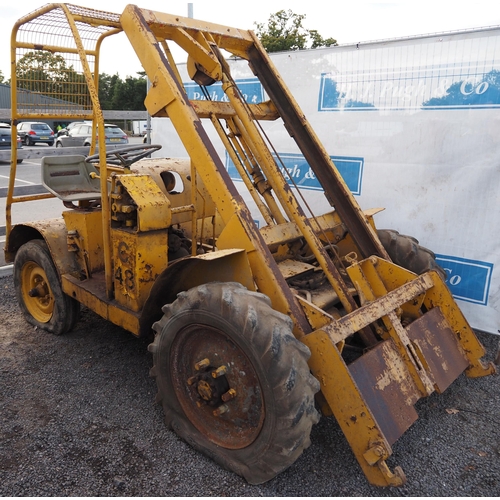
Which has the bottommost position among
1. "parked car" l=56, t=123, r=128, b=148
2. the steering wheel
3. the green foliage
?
"parked car" l=56, t=123, r=128, b=148

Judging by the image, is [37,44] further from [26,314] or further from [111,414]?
[111,414]

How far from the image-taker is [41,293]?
4438 millimetres

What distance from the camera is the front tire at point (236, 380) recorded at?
7.91ft

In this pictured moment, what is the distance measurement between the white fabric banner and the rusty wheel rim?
2.89 metres

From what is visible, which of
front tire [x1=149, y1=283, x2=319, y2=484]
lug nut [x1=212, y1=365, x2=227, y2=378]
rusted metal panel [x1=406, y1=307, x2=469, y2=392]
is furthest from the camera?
rusted metal panel [x1=406, y1=307, x2=469, y2=392]

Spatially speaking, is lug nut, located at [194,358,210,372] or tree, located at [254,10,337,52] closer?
lug nut, located at [194,358,210,372]

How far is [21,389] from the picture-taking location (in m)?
3.56

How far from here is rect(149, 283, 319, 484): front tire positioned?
2412 millimetres

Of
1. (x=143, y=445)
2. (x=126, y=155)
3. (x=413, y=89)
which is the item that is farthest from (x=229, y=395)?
(x=413, y=89)

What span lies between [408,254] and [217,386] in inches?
82.1

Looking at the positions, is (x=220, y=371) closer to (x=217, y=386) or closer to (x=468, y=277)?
(x=217, y=386)

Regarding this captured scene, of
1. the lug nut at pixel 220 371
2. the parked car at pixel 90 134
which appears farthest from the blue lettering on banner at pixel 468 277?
the parked car at pixel 90 134

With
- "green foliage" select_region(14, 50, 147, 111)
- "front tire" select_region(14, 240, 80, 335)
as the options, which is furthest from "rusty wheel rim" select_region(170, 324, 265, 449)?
"green foliage" select_region(14, 50, 147, 111)

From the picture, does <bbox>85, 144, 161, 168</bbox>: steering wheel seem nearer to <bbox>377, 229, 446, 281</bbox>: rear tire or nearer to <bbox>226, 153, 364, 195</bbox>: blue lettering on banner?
<bbox>226, 153, 364, 195</bbox>: blue lettering on banner
